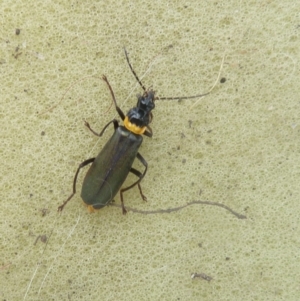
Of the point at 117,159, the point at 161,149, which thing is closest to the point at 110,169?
the point at 117,159

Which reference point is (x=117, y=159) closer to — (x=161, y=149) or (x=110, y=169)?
(x=110, y=169)

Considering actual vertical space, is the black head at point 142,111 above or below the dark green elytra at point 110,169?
above

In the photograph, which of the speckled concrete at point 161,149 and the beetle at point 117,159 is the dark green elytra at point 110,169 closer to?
the beetle at point 117,159

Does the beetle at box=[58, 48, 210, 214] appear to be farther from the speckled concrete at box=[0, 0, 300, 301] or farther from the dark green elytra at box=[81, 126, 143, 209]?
the speckled concrete at box=[0, 0, 300, 301]

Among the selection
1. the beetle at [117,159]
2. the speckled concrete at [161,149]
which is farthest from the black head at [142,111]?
the speckled concrete at [161,149]

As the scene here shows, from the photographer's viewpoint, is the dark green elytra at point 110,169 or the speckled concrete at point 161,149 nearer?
the dark green elytra at point 110,169

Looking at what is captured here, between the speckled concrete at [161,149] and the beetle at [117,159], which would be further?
the speckled concrete at [161,149]

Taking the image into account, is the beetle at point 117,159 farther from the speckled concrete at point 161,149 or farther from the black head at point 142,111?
the speckled concrete at point 161,149

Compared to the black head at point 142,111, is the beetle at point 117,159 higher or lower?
lower

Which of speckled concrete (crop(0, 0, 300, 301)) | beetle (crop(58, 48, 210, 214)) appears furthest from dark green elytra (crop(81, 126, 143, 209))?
speckled concrete (crop(0, 0, 300, 301))
